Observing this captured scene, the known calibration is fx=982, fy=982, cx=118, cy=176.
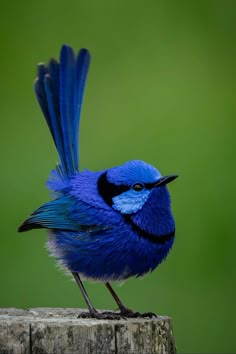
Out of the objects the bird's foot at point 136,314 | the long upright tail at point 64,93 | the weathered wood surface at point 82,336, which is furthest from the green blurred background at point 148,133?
the weathered wood surface at point 82,336

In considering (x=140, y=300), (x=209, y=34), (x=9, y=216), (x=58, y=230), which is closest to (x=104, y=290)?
(x=140, y=300)

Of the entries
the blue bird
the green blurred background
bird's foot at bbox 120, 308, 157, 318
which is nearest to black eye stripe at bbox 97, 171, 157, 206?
the blue bird

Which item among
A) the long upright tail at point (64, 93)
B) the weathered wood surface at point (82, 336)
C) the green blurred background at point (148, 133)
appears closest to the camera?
the weathered wood surface at point (82, 336)

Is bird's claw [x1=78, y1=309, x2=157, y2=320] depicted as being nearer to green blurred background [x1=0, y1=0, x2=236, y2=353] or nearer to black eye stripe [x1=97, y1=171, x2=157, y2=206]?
black eye stripe [x1=97, y1=171, x2=157, y2=206]

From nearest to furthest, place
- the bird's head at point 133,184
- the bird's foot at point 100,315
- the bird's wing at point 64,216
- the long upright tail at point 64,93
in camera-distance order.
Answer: the bird's foot at point 100,315
the bird's head at point 133,184
the bird's wing at point 64,216
the long upright tail at point 64,93

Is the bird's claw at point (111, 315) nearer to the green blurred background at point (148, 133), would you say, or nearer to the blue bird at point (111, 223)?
the blue bird at point (111, 223)

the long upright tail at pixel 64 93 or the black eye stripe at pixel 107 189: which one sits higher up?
the long upright tail at pixel 64 93
